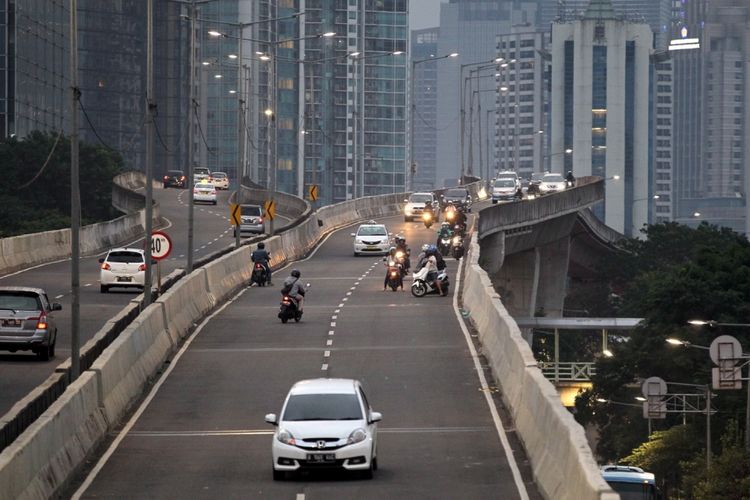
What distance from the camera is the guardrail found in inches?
3226

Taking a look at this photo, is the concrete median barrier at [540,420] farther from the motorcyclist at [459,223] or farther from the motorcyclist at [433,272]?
the motorcyclist at [459,223]

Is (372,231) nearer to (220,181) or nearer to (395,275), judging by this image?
(395,275)

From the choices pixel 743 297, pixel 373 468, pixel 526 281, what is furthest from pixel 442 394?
pixel 526 281

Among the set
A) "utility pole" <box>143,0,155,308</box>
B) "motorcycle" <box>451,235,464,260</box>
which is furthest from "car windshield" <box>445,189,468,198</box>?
"utility pole" <box>143,0,155,308</box>

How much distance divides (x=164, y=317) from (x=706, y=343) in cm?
3675

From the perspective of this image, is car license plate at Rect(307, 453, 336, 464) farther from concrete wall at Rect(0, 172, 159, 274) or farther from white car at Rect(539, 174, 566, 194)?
white car at Rect(539, 174, 566, 194)

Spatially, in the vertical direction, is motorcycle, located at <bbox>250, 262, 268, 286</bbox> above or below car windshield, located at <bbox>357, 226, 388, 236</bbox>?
below

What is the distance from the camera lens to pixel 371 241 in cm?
7219

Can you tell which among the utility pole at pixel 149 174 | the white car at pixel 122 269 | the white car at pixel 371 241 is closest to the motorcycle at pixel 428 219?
the white car at pixel 371 241

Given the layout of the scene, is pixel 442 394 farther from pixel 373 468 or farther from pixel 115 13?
pixel 115 13

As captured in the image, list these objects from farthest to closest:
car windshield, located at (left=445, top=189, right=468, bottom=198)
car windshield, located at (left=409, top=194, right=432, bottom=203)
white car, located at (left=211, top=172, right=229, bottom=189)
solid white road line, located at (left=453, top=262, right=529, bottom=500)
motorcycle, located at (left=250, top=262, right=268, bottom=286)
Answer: white car, located at (left=211, top=172, right=229, bottom=189) → car windshield, located at (left=445, top=189, right=468, bottom=198) → car windshield, located at (left=409, top=194, right=432, bottom=203) → motorcycle, located at (left=250, top=262, right=268, bottom=286) → solid white road line, located at (left=453, top=262, right=529, bottom=500)

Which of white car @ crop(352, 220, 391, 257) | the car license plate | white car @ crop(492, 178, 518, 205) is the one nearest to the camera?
the car license plate

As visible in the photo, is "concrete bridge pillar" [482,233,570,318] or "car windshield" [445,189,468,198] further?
"concrete bridge pillar" [482,233,570,318]

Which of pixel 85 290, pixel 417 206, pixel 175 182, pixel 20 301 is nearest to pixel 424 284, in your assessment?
pixel 85 290
